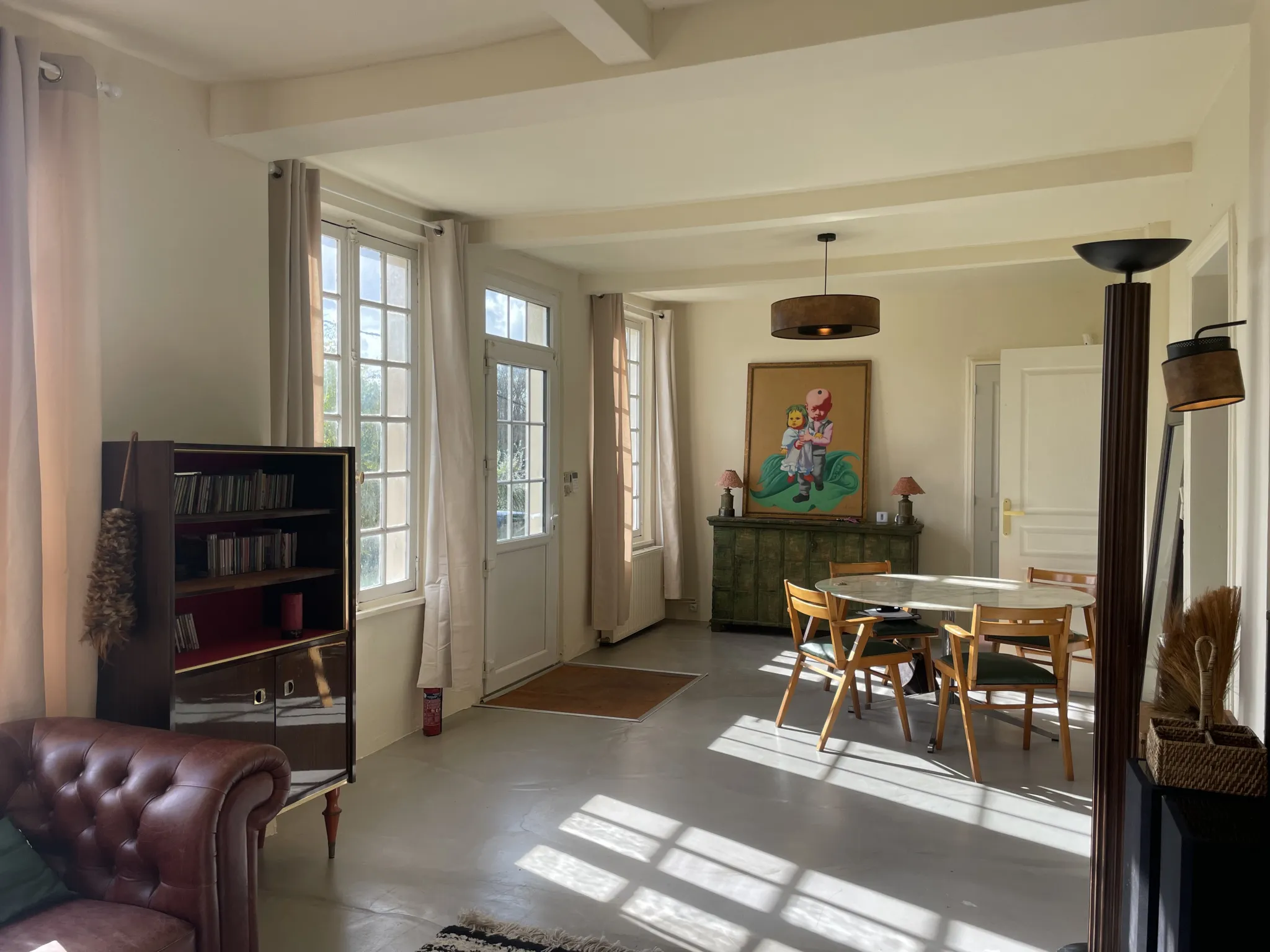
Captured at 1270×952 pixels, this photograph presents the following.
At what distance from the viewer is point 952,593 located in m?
4.80

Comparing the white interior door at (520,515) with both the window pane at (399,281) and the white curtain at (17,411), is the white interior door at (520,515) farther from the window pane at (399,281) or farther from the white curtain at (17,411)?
the white curtain at (17,411)

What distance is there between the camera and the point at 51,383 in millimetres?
2711

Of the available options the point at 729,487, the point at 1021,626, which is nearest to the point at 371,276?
the point at 1021,626

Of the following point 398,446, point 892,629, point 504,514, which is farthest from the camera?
point 504,514

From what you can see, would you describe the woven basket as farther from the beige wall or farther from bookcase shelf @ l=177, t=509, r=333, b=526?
the beige wall

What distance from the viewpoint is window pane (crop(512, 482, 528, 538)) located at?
230 inches

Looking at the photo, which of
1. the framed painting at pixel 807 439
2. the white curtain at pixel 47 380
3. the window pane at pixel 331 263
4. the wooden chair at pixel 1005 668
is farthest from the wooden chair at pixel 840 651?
the white curtain at pixel 47 380

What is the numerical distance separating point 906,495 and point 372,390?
168 inches

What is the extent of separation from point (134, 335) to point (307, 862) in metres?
1.97

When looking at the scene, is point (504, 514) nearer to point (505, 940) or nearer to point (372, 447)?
point (372, 447)

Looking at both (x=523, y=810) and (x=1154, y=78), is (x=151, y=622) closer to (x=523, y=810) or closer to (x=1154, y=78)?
(x=523, y=810)

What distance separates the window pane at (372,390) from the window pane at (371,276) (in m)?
0.36

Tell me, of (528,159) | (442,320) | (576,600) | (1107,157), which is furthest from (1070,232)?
(576,600)

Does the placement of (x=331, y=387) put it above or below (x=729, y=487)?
above
